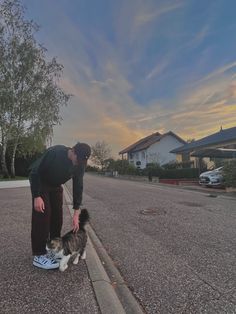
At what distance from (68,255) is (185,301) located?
1546 mm

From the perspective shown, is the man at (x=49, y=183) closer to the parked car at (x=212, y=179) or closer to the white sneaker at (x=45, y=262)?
the white sneaker at (x=45, y=262)

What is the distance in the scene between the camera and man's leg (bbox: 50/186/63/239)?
4.88m

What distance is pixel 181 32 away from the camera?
17188 millimetres

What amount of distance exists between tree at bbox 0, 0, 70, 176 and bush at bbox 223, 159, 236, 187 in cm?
1759

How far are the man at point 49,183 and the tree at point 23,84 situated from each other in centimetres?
2596

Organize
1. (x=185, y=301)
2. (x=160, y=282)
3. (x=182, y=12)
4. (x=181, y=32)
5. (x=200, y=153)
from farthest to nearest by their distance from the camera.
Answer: (x=200, y=153) < (x=181, y=32) < (x=182, y=12) < (x=160, y=282) < (x=185, y=301)

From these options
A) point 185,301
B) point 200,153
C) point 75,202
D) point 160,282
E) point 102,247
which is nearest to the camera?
point 185,301

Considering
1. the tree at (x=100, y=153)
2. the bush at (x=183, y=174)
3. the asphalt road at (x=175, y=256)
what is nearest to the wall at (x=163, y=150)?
the bush at (x=183, y=174)

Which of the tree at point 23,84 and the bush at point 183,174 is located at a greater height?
the tree at point 23,84

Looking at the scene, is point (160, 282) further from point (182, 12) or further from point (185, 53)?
point (185, 53)

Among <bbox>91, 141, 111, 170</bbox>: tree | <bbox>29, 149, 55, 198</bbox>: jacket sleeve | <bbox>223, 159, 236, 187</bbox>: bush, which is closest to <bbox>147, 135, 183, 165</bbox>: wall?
<bbox>91, 141, 111, 170</bbox>: tree

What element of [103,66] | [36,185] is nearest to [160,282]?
[36,185]

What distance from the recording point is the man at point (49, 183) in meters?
4.47

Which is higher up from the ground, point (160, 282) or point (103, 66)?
point (103, 66)
